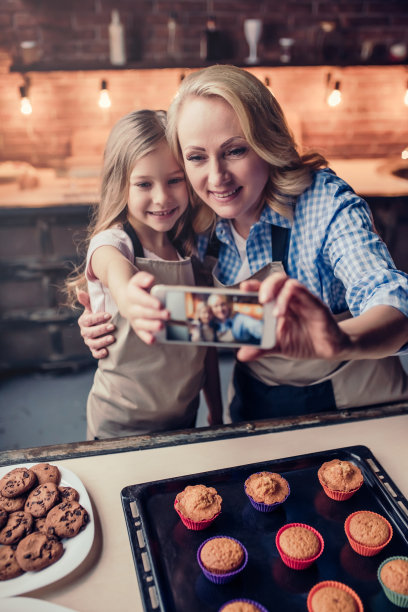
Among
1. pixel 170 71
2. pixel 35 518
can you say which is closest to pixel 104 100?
pixel 170 71

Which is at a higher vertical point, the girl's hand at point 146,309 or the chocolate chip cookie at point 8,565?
the girl's hand at point 146,309

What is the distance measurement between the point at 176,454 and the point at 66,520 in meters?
0.27

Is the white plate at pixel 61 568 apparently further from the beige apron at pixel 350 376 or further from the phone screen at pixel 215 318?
the beige apron at pixel 350 376

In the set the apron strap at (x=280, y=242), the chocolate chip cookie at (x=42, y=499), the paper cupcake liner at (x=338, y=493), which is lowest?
the paper cupcake liner at (x=338, y=493)

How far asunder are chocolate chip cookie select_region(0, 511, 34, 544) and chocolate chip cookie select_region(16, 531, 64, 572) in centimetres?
2

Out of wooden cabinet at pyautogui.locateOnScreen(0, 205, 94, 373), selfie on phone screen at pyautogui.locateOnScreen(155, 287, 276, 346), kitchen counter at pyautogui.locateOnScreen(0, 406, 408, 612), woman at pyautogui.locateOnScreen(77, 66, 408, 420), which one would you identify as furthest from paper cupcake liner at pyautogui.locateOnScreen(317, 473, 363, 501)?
wooden cabinet at pyautogui.locateOnScreen(0, 205, 94, 373)

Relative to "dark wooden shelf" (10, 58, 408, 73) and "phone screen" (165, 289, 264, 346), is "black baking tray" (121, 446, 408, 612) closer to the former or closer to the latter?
"phone screen" (165, 289, 264, 346)

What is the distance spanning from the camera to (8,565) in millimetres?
765

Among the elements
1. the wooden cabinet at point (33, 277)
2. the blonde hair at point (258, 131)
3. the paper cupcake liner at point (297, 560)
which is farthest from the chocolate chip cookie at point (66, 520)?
the wooden cabinet at point (33, 277)

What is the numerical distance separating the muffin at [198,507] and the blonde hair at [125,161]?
583mm

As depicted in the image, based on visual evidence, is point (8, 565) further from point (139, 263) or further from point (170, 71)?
point (170, 71)

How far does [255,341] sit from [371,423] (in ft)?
1.76

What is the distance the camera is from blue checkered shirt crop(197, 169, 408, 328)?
0.95m

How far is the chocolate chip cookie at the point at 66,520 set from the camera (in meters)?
0.82
